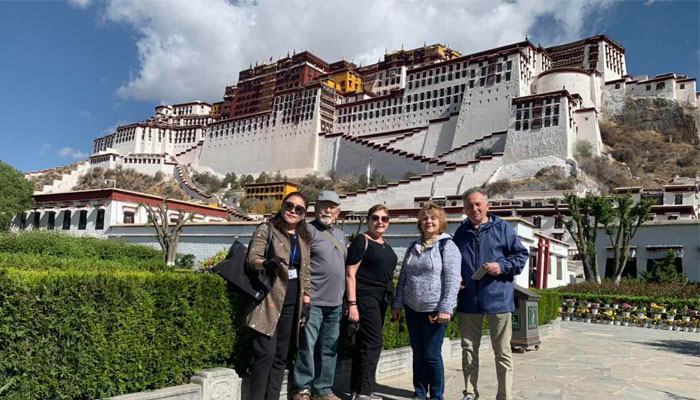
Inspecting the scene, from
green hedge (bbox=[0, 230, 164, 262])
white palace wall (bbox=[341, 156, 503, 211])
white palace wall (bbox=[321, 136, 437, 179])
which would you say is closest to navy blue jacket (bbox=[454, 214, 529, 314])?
green hedge (bbox=[0, 230, 164, 262])

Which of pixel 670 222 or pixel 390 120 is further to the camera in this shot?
pixel 390 120

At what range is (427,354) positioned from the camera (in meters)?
4.71

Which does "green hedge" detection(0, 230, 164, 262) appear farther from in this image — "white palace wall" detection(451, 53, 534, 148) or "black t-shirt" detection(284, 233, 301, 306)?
"white palace wall" detection(451, 53, 534, 148)

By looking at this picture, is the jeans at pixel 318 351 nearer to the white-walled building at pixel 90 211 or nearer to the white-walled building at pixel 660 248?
the white-walled building at pixel 660 248

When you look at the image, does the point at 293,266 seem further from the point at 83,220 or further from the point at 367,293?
the point at 83,220

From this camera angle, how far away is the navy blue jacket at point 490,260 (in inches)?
187

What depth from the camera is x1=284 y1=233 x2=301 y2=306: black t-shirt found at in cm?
438

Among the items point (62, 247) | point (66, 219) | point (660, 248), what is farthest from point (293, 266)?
point (66, 219)

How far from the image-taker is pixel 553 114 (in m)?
Answer: 47.0

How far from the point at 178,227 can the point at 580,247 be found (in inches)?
683

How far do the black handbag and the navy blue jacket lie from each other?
1887mm

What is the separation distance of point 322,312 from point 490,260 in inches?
65.0

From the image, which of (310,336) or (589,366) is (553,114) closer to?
(589,366)

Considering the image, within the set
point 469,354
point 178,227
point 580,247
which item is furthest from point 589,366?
point 178,227
